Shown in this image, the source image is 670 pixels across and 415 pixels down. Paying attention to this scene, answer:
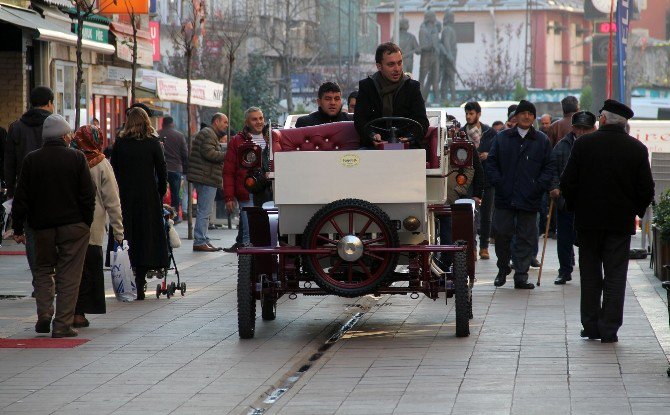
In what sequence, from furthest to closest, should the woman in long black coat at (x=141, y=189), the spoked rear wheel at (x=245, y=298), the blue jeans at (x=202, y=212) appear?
the blue jeans at (x=202, y=212) → the woman in long black coat at (x=141, y=189) → the spoked rear wheel at (x=245, y=298)

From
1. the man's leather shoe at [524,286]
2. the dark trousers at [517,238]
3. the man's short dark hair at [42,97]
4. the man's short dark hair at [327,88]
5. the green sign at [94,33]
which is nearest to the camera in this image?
the man's short dark hair at [327,88]

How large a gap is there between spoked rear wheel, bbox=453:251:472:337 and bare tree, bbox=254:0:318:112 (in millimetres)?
62425

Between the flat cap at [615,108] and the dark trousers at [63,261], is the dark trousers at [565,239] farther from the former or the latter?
the dark trousers at [63,261]

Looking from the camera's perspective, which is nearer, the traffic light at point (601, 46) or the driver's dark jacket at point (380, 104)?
the driver's dark jacket at point (380, 104)

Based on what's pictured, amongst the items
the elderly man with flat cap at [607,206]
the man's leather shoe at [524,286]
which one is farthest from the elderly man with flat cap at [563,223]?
the elderly man with flat cap at [607,206]

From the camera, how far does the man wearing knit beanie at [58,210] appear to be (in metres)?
11.4

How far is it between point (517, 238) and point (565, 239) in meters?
0.76

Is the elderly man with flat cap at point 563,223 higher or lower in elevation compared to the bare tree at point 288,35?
lower

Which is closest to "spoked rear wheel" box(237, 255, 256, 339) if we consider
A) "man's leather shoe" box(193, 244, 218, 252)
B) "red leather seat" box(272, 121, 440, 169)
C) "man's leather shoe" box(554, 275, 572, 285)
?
"red leather seat" box(272, 121, 440, 169)

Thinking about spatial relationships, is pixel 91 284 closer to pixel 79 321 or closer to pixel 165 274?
pixel 79 321

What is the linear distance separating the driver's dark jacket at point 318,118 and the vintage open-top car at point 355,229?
1.62m

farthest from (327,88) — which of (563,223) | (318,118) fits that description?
(563,223)

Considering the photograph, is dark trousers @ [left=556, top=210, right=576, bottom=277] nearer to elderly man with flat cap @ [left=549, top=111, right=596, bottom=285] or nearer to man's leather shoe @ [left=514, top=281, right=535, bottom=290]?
elderly man with flat cap @ [left=549, top=111, right=596, bottom=285]

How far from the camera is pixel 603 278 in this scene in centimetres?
1123
